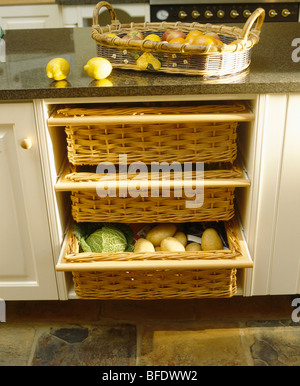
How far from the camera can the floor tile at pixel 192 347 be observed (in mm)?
1568

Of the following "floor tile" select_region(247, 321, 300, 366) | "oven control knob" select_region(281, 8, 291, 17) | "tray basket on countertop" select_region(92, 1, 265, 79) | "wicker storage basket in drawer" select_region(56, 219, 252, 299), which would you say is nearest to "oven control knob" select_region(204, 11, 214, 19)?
"oven control knob" select_region(281, 8, 291, 17)

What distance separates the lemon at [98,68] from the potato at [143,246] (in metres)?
0.58

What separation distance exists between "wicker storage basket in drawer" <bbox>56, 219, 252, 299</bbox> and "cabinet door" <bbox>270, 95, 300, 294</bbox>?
6.0 inches

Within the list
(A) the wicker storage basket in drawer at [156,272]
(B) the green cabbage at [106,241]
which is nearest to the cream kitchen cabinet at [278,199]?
(A) the wicker storage basket in drawer at [156,272]

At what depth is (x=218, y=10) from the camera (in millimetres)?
2650

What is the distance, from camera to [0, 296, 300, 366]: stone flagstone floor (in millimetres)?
1584

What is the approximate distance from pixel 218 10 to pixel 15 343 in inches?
83.2

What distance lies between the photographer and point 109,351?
5.29 ft

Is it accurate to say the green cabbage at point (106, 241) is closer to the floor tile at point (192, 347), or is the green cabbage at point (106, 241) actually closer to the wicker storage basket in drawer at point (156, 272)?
the wicker storage basket in drawer at point (156, 272)

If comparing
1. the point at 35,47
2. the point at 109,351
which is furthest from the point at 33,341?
the point at 35,47

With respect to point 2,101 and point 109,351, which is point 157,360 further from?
point 2,101

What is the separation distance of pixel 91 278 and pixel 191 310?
50 centimetres

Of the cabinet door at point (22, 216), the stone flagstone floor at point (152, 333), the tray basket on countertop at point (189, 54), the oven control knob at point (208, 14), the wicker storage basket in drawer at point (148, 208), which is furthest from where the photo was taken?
the oven control knob at point (208, 14)

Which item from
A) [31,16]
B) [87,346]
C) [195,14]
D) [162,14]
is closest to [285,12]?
[195,14]
